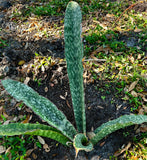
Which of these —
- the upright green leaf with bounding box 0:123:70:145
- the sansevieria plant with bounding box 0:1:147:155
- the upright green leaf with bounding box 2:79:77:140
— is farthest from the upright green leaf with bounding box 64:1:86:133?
the upright green leaf with bounding box 0:123:70:145

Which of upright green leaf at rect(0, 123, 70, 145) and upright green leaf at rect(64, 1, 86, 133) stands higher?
upright green leaf at rect(64, 1, 86, 133)

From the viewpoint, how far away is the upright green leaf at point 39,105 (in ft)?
3.06

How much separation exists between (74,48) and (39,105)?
0.40 metres

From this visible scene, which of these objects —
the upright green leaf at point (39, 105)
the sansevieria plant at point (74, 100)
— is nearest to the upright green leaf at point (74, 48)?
the sansevieria plant at point (74, 100)

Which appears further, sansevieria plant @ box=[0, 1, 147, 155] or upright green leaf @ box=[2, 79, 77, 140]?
upright green leaf @ box=[2, 79, 77, 140]

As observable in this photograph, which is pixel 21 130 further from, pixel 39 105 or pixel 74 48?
pixel 74 48

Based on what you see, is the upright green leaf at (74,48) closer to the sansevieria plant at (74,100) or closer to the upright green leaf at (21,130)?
the sansevieria plant at (74,100)

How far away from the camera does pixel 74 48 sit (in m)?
0.83

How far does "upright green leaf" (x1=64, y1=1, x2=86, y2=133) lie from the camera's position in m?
0.77

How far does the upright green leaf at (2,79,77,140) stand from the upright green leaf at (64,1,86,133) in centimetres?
14

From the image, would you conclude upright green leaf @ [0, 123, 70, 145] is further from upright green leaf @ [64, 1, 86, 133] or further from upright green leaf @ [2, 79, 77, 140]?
upright green leaf @ [64, 1, 86, 133]

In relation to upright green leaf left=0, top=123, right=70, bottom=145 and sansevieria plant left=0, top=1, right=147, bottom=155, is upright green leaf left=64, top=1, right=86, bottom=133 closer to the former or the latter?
sansevieria plant left=0, top=1, right=147, bottom=155

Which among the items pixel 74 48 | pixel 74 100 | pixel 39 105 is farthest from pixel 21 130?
pixel 74 48

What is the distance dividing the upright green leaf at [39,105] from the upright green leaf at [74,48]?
5.5 inches
